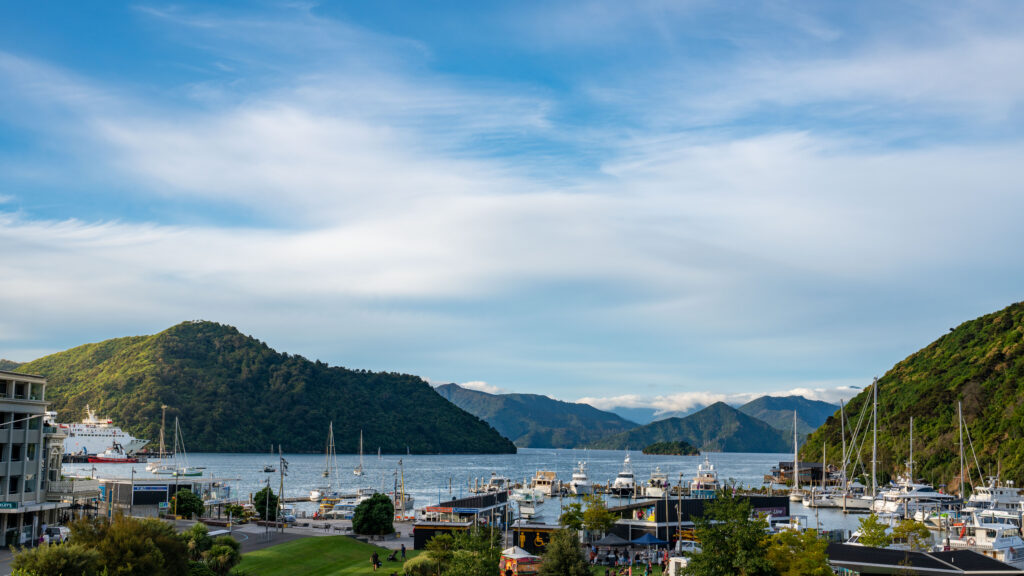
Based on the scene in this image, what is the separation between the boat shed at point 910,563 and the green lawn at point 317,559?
88.9 ft

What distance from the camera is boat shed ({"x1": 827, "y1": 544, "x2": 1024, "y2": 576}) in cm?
4800

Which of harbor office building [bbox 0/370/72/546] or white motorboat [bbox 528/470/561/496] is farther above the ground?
harbor office building [bbox 0/370/72/546]

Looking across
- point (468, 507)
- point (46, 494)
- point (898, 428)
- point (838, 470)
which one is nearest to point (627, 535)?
point (468, 507)

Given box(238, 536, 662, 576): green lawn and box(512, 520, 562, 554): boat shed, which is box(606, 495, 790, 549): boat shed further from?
box(512, 520, 562, 554): boat shed

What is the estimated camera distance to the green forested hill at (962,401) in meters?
129

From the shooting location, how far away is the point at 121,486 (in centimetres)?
8706

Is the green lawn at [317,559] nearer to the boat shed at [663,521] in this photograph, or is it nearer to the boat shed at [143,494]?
the boat shed at [663,521]

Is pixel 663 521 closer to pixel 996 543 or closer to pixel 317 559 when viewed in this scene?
pixel 996 543

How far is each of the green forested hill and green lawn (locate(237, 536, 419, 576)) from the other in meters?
95.6

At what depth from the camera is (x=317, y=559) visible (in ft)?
196

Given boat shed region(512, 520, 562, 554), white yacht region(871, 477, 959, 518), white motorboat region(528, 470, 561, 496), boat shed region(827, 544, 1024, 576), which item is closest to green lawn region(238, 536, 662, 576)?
boat shed region(512, 520, 562, 554)

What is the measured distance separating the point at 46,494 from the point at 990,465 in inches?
4817

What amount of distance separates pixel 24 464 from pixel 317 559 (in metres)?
25.6

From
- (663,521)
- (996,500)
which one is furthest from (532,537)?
(996,500)
